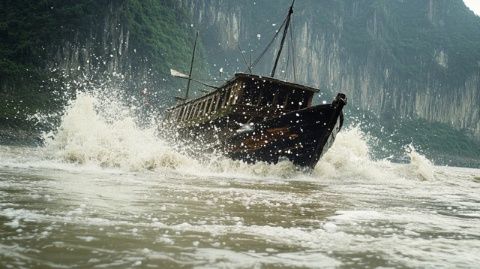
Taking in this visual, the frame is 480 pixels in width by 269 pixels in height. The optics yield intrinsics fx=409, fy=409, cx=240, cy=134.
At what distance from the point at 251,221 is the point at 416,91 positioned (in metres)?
150

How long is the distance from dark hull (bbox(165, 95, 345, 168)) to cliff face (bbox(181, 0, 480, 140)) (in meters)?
104

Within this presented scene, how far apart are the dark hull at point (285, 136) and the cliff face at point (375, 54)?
104 meters

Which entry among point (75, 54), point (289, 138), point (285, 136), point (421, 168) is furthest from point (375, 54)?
point (285, 136)

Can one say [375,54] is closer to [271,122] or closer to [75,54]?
[75,54]

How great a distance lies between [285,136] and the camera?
1429cm

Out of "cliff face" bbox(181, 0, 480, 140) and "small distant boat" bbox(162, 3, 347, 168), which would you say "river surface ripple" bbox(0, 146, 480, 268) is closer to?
"small distant boat" bbox(162, 3, 347, 168)

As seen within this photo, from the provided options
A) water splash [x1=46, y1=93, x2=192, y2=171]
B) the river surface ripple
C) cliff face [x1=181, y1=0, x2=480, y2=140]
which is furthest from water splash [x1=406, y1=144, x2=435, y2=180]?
cliff face [x1=181, y1=0, x2=480, y2=140]

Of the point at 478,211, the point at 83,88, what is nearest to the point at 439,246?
the point at 478,211

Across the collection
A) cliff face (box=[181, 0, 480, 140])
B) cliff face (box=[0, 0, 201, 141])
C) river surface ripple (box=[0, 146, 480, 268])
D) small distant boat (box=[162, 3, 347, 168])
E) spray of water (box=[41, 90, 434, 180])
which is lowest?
river surface ripple (box=[0, 146, 480, 268])

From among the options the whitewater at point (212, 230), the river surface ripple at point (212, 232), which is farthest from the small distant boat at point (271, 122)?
the river surface ripple at point (212, 232)

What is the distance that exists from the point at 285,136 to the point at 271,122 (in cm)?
76

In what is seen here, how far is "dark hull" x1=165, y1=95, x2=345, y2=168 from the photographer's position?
1405cm

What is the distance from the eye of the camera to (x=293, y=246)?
3.34 meters

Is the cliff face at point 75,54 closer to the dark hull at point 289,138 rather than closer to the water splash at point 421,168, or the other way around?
the dark hull at point 289,138
